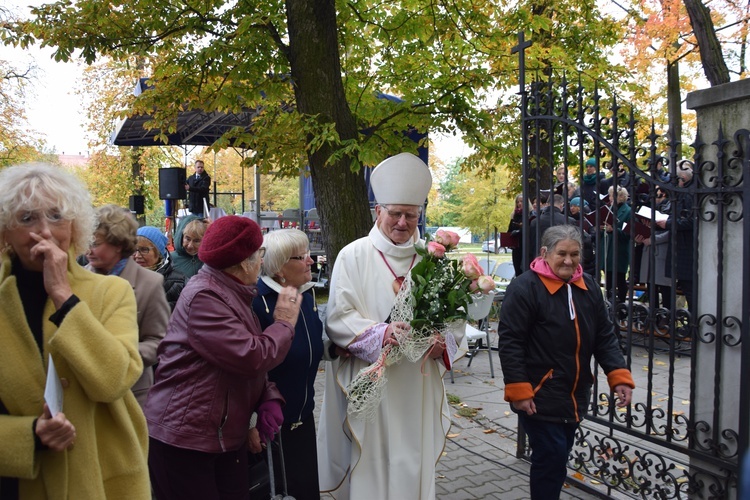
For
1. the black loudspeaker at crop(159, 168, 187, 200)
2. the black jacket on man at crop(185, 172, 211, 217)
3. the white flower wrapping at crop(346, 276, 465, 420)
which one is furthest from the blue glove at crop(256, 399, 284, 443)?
the black jacket on man at crop(185, 172, 211, 217)

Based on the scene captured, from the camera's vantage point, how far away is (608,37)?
826 cm

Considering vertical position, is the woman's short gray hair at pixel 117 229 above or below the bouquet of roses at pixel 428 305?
above

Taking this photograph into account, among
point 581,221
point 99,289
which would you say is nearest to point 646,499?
point 581,221

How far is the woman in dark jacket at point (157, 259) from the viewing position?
442 centimetres

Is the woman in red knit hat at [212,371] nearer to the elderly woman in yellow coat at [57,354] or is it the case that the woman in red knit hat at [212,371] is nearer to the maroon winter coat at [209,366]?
the maroon winter coat at [209,366]

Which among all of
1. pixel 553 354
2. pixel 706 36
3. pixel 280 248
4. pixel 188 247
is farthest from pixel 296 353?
pixel 706 36

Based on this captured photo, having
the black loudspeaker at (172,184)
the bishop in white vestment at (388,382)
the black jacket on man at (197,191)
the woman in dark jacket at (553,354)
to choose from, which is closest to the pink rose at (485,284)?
the woman in dark jacket at (553,354)

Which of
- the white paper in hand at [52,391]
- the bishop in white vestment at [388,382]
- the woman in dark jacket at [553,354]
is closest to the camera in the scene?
the white paper in hand at [52,391]

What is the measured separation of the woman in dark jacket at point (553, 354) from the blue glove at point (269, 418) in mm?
1276

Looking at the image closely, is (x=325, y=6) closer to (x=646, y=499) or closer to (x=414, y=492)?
(x=414, y=492)

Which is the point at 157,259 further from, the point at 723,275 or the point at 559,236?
the point at 723,275

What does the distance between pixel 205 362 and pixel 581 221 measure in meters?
2.67

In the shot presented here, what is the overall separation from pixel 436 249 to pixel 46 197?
1939mm

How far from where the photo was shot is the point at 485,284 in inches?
125
